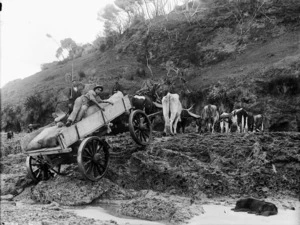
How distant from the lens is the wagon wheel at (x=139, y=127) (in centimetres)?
854

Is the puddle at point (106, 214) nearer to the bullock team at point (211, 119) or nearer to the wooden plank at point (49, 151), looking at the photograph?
the wooden plank at point (49, 151)

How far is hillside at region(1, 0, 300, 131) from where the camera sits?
1914 cm

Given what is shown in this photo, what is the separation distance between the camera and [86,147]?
24.1ft

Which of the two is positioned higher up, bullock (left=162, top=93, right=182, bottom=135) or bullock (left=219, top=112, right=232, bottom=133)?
bullock (left=162, top=93, right=182, bottom=135)

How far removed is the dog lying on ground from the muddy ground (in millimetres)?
393

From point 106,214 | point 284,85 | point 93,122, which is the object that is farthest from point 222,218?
point 284,85

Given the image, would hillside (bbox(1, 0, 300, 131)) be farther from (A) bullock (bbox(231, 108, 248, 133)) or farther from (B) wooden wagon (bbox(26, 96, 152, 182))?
(B) wooden wagon (bbox(26, 96, 152, 182))

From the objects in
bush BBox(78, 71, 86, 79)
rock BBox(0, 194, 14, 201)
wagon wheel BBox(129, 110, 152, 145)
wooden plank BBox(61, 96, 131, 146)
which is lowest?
rock BBox(0, 194, 14, 201)

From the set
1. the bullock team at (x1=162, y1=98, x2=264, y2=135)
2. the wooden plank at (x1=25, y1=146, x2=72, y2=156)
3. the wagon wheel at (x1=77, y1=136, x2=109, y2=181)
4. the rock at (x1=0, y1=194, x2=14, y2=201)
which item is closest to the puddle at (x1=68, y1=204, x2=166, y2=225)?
the wagon wheel at (x1=77, y1=136, x2=109, y2=181)

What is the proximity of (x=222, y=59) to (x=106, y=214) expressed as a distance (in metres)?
23.1

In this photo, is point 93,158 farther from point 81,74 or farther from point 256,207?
point 81,74

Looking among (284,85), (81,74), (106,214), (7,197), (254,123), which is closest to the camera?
(106,214)

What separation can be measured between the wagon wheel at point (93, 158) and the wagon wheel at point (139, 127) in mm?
1023

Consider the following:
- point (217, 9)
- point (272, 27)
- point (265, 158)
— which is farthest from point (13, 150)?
point (217, 9)
